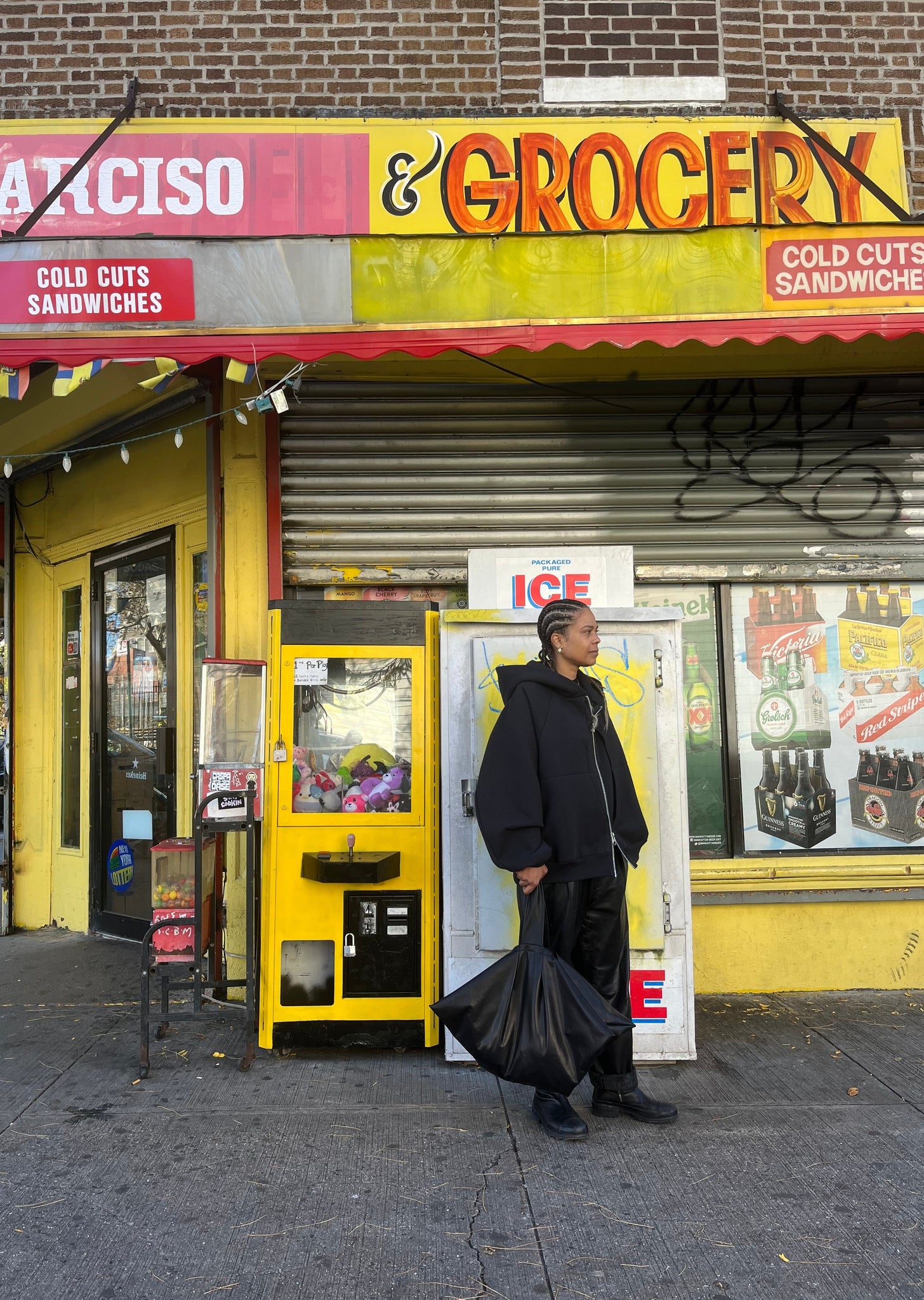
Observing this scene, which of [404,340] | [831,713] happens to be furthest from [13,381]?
[831,713]

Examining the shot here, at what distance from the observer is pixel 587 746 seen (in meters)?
3.90

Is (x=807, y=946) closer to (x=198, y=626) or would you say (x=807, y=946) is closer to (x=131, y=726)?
(x=198, y=626)

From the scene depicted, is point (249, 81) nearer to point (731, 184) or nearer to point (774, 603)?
point (731, 184)

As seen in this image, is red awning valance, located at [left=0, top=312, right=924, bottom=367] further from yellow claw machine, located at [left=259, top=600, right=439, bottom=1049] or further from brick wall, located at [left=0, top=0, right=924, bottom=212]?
brick wall, located at [left=0, top=0, right=924, bottom=212]

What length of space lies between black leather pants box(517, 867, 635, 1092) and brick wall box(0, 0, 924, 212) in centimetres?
451

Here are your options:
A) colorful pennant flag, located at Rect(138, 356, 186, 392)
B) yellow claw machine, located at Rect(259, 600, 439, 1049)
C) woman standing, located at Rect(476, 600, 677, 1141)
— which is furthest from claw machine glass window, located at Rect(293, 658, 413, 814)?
colorful pennant flag, located at Rect(138, 356, 186, 392)

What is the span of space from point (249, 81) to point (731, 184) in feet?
9.30

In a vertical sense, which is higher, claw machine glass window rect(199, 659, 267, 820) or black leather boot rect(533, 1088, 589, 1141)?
claw machine glass window rect(199, 659, 267, 820)

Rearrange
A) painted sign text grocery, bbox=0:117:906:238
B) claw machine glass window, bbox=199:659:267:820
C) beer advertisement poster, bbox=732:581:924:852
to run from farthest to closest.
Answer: beer advertisement poster, bbox=732:581:924:852 < painted sign text grocery, bbox=0:117:906:238 < claw machine glass window, bbox=199:659:267:820

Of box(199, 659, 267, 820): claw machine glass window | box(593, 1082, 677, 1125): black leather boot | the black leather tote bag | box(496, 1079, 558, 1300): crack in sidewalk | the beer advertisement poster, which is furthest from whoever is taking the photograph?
the beer advertisement poster

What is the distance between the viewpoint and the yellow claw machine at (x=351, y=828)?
4.52m

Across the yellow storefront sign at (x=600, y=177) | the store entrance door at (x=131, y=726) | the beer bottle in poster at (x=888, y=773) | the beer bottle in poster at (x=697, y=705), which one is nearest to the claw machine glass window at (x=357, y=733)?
the beer bottle in poster at (x=697, y=705)

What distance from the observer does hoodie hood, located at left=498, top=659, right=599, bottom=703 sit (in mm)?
3889

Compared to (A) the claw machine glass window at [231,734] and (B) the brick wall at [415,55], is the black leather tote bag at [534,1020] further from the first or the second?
(B) the brick wall at [415,55]
